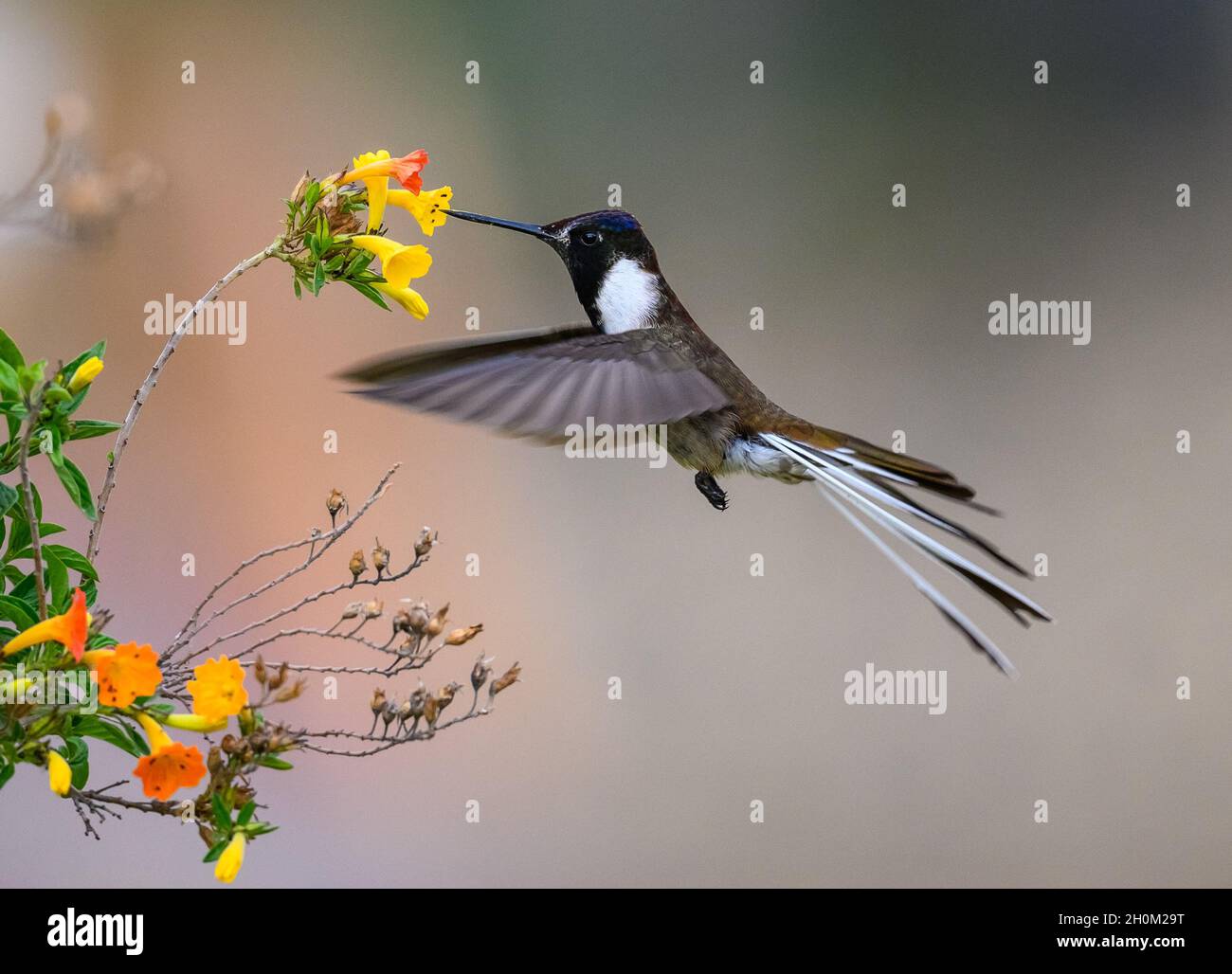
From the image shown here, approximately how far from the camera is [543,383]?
1372 millimetres

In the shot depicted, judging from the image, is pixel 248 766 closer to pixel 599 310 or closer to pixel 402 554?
pixel 599 310

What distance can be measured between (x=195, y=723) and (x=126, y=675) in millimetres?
99

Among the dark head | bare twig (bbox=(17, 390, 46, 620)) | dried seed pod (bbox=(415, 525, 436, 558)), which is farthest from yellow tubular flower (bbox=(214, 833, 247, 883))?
the dark head

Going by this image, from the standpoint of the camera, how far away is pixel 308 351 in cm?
314

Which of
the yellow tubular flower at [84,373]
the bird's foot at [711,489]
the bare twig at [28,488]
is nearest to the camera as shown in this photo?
the bare twig at [28,488]

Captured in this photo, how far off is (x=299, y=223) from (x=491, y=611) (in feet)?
7.29

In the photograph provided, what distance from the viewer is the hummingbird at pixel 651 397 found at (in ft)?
4.12

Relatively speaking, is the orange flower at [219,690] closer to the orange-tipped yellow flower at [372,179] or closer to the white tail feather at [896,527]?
the orange-tipped yellow flower at [372,179]

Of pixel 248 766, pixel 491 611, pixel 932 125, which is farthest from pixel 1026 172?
pixel 248 766

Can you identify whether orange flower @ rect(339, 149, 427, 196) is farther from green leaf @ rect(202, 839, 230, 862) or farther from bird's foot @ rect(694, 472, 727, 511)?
bird's foot @ rect(694, 472, 727, 511)

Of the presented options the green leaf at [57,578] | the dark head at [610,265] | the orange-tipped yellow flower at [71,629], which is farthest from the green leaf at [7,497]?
the dark head at [610,265]

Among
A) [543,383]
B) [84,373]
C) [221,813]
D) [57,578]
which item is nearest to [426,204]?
[543,383]

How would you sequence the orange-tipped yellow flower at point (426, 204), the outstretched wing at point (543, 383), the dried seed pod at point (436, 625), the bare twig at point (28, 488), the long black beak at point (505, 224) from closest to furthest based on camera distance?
1. the bare twig at point (28, 488)
2. the dried seed pod at point (436, 625)
3. the orange-tipped yellow flower at point (426, 204)
4. the outstretched wing at point (543, 383)
5. the long black beak at point (505, 224)

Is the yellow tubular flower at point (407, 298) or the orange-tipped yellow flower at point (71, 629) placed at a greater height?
the yellow tubular flower at point (407, 298)
